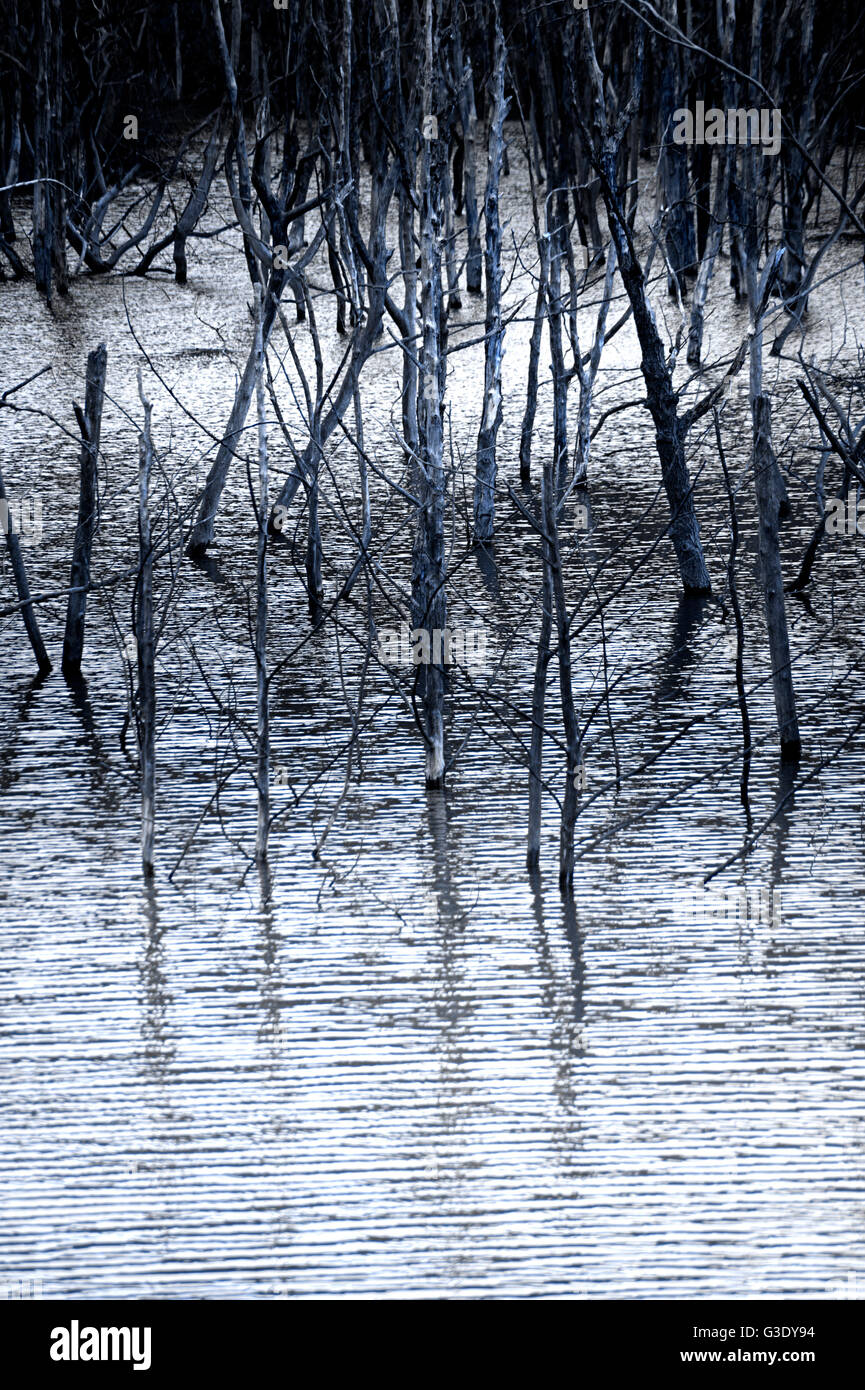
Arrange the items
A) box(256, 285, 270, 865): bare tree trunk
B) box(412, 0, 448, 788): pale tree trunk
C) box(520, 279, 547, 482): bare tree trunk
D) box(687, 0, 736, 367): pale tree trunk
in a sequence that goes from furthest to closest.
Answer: box(687, 0, 736, 367): pale tree trunk < box(520, 279, 547, 482): bare tree trunk < box(412, 0, 448, 788): pale tree trunk < box(256, 285, 270, 865): bare tree trunk

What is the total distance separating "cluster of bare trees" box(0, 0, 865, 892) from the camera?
9383mm

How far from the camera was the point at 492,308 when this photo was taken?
1576 centimetres

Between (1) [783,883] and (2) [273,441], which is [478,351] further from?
(1) [783,883]

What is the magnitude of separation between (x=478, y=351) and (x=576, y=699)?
1201 cm

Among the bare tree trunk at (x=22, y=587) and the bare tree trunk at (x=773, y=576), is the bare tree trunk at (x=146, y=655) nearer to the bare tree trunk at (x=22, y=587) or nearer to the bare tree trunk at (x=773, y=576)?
the bare tree trunk at (x=773, y=576)

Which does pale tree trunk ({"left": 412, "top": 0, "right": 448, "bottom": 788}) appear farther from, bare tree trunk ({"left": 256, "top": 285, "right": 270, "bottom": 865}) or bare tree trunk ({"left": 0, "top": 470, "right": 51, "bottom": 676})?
bare tree trunk ({"left": 0, "top": 470, "right": 51, "bottom": 676})

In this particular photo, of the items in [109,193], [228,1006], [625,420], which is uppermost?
[109,193]

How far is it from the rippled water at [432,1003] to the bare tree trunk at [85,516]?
0.31 m

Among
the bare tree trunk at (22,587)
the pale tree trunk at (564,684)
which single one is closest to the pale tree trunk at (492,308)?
the bare tree trunk at (22,587)

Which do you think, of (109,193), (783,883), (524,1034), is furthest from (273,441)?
(524,1034)

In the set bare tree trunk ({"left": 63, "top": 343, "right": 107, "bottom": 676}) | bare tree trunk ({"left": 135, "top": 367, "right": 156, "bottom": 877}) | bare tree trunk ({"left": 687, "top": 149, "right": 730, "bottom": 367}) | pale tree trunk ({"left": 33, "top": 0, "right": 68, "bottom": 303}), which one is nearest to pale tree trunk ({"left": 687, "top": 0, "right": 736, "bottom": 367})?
bare tree trunk ({"left": 687, "top": 149, "right": 730, "bottom": 367})

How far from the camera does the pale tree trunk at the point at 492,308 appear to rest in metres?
15.7

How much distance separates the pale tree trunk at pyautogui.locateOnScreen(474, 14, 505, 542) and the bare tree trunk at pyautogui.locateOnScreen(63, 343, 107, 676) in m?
3.99

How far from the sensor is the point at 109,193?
25.7m
